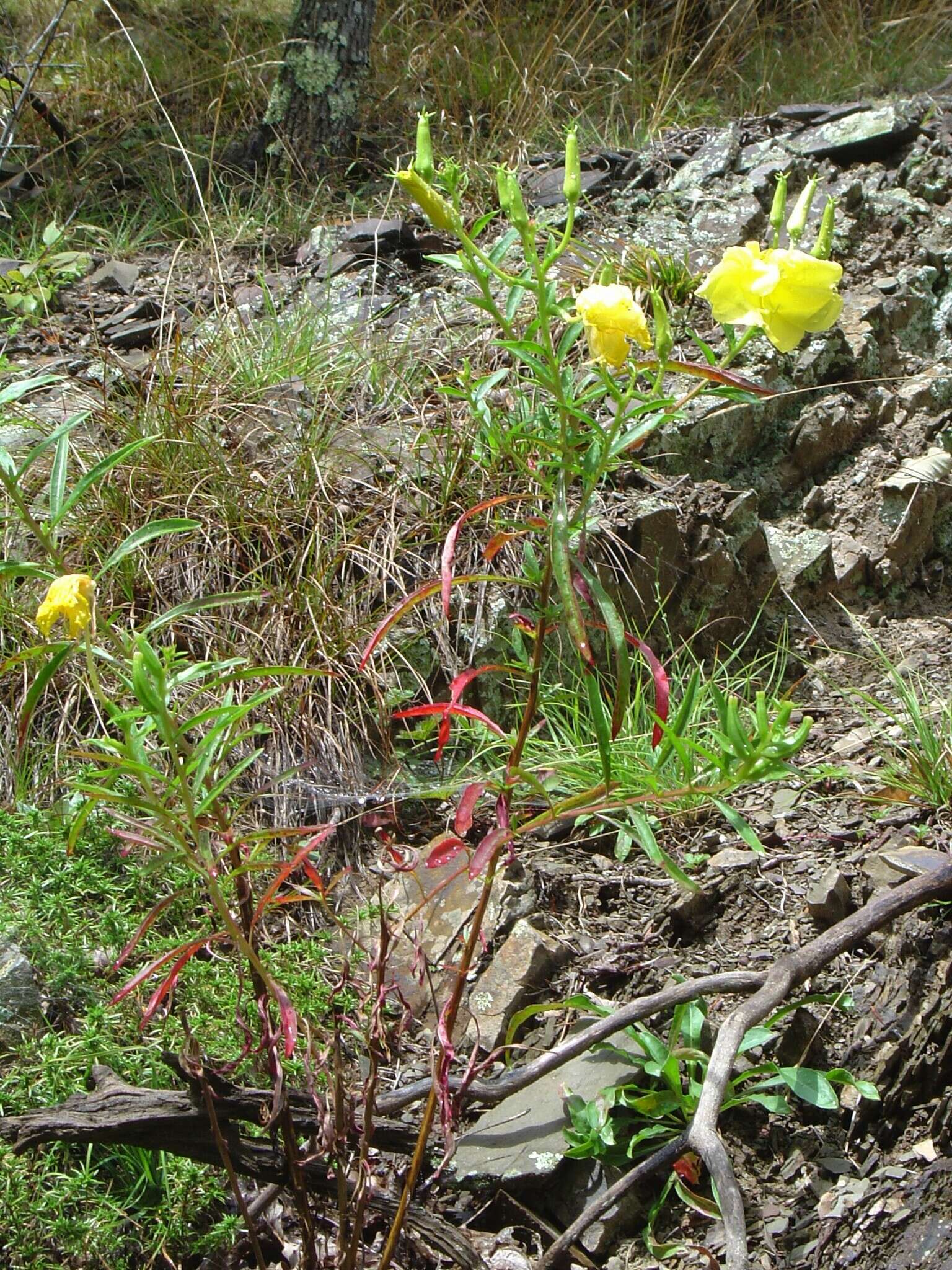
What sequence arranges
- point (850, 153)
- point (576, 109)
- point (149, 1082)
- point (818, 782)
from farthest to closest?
1. point (576, 109)
2. point (850, 153)
3. point (818, 782)
4. point (149, 1082)

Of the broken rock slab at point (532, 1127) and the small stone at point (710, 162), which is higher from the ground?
the small stone at point (710, 162)

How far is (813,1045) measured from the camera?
173 cm

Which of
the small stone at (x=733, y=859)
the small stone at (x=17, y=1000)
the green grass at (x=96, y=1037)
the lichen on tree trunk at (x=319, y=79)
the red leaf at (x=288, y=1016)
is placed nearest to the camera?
the red leaf at (x=288, y=1016)

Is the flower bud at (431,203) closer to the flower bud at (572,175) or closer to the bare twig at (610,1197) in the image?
the flower bud at (572,175)

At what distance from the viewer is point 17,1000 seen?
1838 millimetres

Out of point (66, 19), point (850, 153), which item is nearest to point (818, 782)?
point (850, 153)

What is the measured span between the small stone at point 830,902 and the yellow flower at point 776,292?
117cm

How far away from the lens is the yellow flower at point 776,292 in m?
1.03

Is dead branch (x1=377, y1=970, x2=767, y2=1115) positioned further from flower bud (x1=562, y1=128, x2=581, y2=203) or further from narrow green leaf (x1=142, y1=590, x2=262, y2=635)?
flower bud (x1=562, y1=128, x2=581, y2=203)

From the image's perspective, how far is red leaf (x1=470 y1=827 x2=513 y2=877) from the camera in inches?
45.6

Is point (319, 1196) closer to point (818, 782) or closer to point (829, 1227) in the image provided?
point (829, 1227)

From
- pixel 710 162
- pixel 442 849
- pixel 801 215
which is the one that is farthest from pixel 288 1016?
pixel 710 162

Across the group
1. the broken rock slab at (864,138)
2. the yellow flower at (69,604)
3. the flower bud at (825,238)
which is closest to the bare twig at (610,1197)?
the yellow flower at (69,604)

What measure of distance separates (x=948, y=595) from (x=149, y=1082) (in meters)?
2.32
